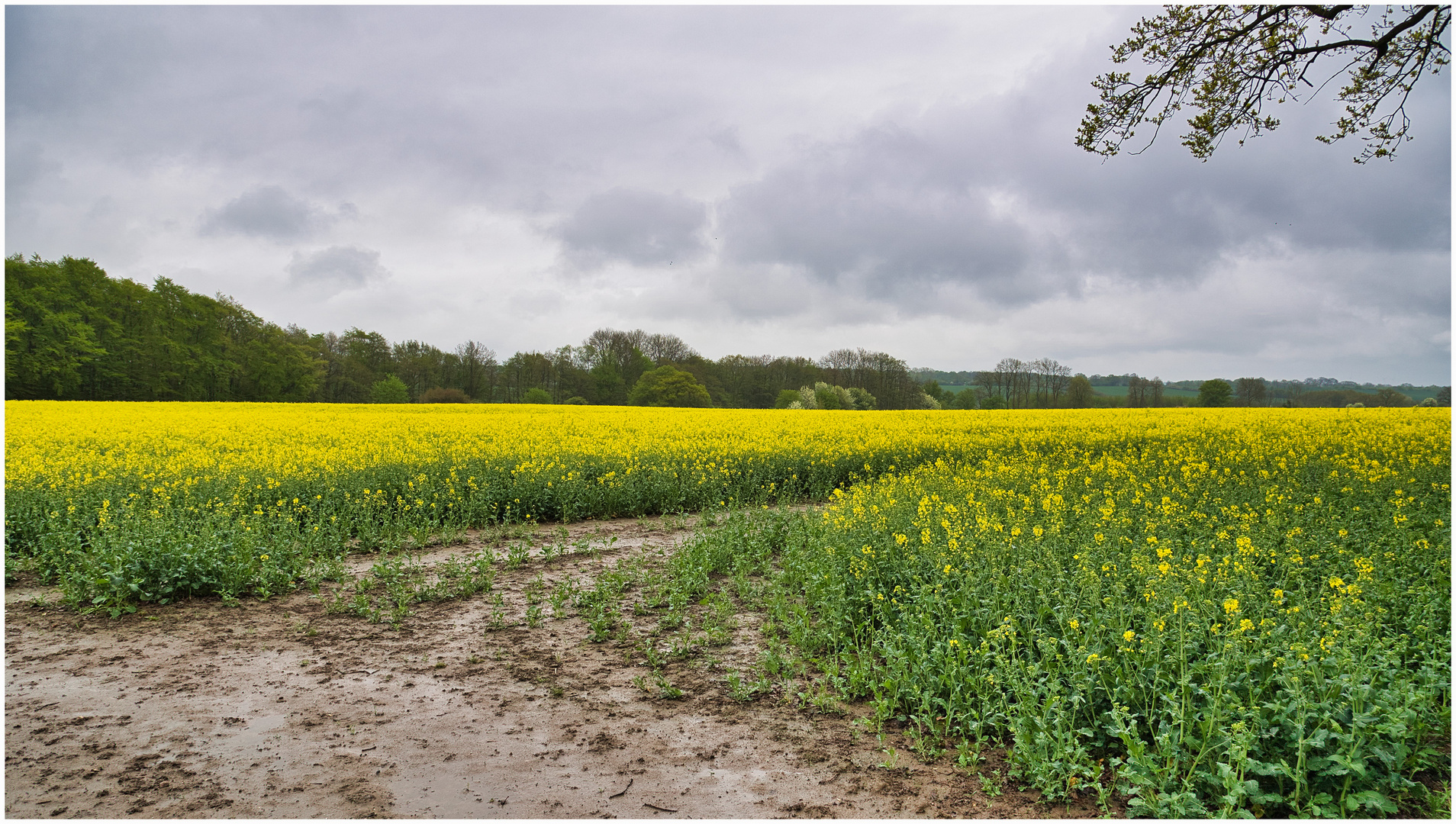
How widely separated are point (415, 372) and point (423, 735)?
6114cm

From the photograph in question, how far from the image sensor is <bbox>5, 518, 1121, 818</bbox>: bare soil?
11.8 ft

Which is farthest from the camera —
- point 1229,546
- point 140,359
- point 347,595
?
point 140,359

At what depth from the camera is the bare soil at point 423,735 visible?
3.60 metres

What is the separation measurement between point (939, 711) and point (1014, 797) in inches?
35.1

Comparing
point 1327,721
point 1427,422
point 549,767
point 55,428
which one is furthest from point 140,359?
point 1427,422

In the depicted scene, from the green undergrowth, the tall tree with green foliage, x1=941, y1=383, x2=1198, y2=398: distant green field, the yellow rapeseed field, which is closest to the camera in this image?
the green undergrowth

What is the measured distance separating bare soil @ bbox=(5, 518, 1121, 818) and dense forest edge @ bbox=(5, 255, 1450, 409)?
136 ft

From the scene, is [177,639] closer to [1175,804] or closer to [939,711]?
[939,711]

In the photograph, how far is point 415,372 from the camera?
6025 centimetres

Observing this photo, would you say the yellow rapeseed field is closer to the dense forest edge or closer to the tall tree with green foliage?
the dense forest edge

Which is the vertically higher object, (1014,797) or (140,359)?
(140,359)

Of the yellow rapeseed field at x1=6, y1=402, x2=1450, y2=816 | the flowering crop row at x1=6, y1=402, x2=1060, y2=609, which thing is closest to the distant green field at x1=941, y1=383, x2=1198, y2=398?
the flowering crop row at x1=6, y1=402, x2=1060, y2=609

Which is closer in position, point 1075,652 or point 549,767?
point 549,767

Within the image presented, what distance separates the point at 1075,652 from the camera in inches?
165
